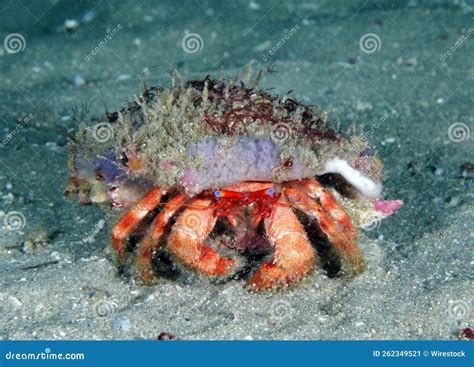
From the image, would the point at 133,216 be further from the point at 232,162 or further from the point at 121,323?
the point at 232,162

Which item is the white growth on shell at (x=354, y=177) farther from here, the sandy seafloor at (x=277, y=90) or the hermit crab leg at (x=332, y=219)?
the sandy seafloor at (x=277, y=90)

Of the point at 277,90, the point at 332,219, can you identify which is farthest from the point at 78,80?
the point at 332,219

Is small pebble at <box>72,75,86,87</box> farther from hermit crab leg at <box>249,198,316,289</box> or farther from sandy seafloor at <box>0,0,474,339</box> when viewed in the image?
hermit crab leg at <box>249,198,316,289</box>

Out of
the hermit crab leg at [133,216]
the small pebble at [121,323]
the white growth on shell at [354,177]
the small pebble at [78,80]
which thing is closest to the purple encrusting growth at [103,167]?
the hermit crab leg at [133,216]

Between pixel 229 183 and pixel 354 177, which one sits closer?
pixel 229 183

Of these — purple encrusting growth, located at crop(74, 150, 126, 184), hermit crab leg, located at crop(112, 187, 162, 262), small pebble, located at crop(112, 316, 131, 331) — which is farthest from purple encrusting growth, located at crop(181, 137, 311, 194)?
small pebble, located at crop(112, 316, 131, 331)

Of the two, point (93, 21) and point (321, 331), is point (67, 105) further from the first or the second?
point (321, 331)
